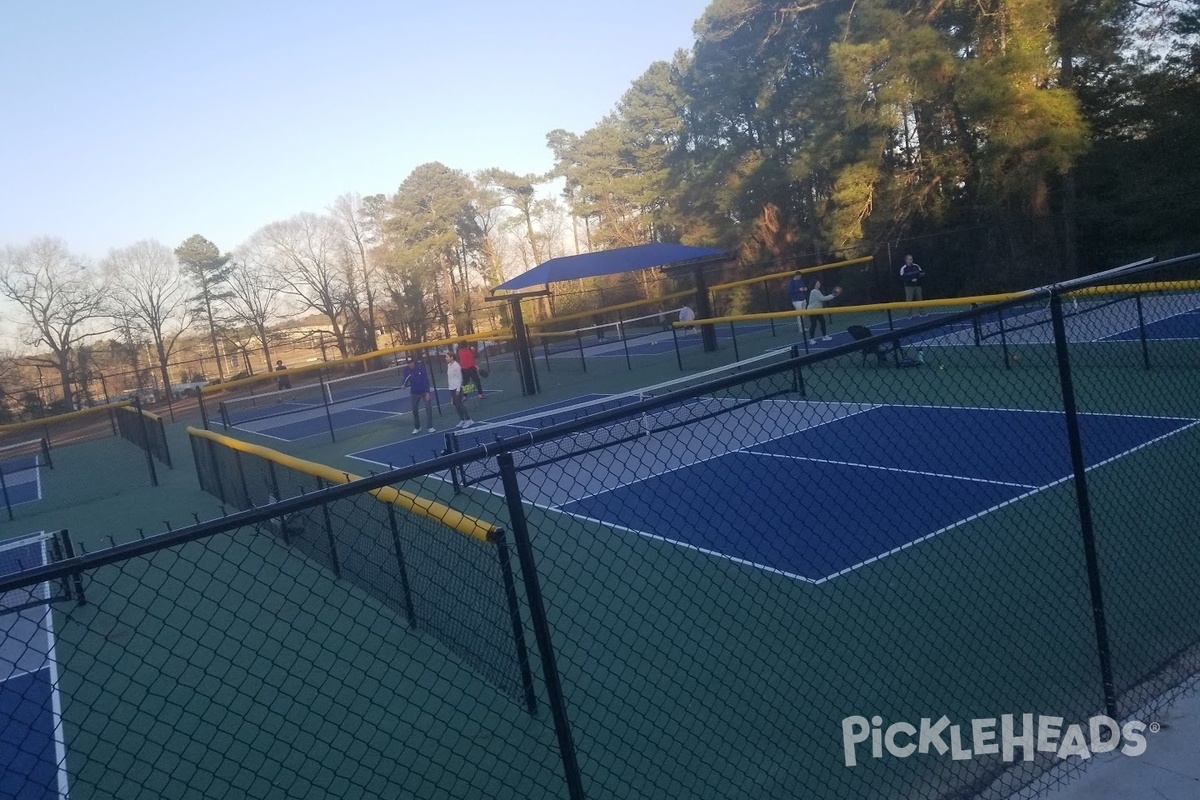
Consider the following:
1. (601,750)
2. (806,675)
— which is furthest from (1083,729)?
(601,750)

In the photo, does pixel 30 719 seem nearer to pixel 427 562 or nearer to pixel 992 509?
pixel 427 562

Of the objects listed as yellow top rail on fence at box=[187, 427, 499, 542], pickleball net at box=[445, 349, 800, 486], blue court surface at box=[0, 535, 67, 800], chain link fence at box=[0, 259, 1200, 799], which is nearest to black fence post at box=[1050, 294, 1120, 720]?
chain link fence at box=[0, 259, 1200, 799]

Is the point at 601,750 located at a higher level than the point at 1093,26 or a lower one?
lower

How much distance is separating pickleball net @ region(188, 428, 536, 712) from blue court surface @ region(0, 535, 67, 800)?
177 cm

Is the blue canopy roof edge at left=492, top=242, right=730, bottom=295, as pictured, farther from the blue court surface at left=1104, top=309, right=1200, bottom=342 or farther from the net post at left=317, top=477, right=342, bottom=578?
the net post at left=317, top=477, right=342, bottom=578

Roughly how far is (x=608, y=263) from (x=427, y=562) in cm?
1790

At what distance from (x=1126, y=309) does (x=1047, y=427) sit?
18.0ft

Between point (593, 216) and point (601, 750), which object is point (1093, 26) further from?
point (593, 216)

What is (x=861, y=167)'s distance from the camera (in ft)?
95.0

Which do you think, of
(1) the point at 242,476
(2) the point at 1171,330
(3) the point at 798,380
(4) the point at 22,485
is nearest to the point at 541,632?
(3) the point at 798,380

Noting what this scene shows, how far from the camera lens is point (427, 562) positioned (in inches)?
252

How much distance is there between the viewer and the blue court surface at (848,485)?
23.9 feet

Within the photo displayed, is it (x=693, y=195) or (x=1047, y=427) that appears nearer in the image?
(x=1047, y=427)

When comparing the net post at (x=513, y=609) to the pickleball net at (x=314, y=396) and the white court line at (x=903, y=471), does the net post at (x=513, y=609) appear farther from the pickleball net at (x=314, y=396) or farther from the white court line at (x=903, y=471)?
the pickleball net at (x=314, y=396)
